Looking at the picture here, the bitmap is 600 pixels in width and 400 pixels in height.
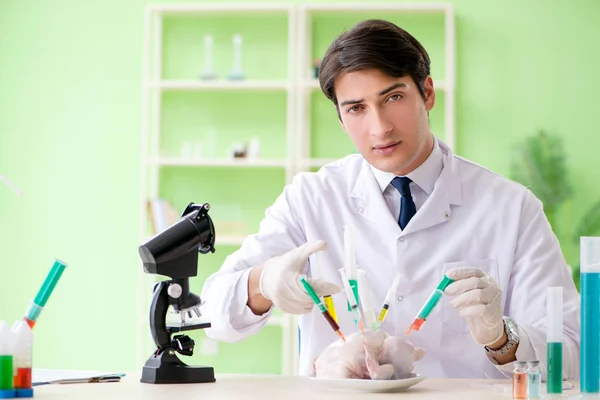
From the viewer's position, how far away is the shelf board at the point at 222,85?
14.3ft

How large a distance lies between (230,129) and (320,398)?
3332 mm

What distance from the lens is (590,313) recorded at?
1.39 metres

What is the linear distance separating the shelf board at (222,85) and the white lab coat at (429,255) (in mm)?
2271

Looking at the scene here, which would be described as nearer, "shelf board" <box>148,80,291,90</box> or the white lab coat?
the white lab coat

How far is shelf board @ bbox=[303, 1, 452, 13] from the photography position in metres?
4.30

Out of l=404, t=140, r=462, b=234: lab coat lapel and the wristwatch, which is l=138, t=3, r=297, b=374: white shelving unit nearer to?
l=404, t=140, r=462, b=234: lab coat lapel

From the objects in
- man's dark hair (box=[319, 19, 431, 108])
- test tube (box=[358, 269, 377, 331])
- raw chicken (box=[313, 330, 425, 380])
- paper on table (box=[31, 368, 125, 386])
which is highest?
man's dark hair (box=[319, 19, 431, 108])

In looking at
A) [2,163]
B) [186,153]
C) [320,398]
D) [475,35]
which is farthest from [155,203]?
[320,398]

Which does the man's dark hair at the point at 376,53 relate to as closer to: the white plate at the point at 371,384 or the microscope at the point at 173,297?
the microscope at the point at 173,297

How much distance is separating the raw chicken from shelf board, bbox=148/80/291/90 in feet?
9.75

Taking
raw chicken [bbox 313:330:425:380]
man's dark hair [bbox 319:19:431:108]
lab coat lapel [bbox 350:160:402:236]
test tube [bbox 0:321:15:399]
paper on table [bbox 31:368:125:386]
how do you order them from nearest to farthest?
test tube [bbox 0:321:15:399], raw chicken [bbox 313:330:425:380], paper on table [bbox 31:368:125:386], man's dark hair [bbox 319:19:431:108], lab coat lapel [bbox 350:160:402:236]

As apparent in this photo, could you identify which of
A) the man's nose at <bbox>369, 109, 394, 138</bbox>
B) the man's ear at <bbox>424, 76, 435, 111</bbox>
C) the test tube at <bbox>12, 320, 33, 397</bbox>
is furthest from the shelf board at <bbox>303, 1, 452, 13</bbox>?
the test tube at <bbox>12, 320, 33, 397</bbox>

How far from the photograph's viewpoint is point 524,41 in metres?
4.45

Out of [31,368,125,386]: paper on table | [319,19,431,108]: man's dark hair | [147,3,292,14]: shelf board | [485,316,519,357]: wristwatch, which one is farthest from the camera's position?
[147,3,292,14]: shelf board
